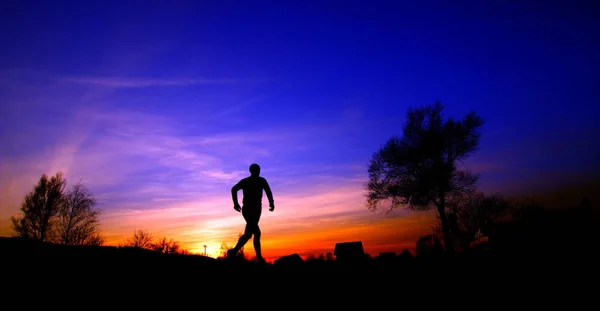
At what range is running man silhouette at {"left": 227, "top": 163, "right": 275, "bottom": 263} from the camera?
7.64 metres

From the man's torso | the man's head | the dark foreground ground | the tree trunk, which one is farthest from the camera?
the tree trunk

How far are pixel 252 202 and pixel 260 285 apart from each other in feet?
11.3

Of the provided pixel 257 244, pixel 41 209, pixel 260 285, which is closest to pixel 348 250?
pixel 257 244

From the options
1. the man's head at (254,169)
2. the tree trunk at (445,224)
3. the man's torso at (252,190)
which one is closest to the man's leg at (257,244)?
the man's torso at (252,190)

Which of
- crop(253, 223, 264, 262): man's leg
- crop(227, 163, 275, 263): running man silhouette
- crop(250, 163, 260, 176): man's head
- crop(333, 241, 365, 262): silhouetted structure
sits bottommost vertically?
crop(333, 241, 365, 262): silhouetted structure

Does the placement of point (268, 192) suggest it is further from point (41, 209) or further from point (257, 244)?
point (41, 209)

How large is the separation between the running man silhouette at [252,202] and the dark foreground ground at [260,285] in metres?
1.99

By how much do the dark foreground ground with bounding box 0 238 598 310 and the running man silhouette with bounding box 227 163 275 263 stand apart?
6.53 ft

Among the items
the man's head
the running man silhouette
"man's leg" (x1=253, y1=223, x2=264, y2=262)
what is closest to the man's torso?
the running man silhouette

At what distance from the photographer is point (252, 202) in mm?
7785

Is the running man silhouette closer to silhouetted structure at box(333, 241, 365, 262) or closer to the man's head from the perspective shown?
the man's head

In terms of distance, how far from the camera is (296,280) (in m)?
4.96

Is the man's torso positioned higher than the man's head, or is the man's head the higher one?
the man's head

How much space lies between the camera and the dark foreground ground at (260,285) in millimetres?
3527
